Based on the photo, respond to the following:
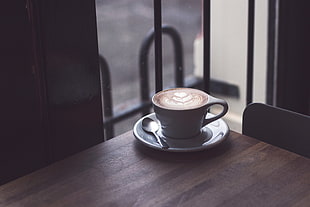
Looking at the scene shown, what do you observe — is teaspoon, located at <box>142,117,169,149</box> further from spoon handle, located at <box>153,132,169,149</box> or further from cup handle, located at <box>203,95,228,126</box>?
cup handle, located at <box>203,95,228,126</box>

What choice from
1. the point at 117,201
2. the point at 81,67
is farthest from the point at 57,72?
the point at 117,201

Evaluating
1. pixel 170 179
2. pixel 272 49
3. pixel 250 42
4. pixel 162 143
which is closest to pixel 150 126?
pixel 162 143

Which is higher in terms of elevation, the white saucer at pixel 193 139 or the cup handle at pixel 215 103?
the cup handle at pixel 215 103

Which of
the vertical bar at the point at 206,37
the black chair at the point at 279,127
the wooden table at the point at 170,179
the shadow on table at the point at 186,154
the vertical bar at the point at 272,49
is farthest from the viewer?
the vertical bar at the point at 272,49

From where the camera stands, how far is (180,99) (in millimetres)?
1111

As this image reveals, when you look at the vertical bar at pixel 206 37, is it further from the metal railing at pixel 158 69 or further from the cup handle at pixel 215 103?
the cup handle at pixel 215 103

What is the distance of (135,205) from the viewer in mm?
887

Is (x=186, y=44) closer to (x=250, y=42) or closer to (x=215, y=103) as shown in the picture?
(x=250, y=42)

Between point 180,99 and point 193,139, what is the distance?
0.09 meters

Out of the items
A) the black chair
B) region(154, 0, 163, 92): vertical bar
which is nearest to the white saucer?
the black chair

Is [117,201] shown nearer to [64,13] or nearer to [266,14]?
[64,13]

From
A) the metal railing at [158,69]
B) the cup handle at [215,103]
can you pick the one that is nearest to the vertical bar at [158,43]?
the metal railing at [158,69]

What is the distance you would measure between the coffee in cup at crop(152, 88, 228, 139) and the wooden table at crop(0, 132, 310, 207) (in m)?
0.06

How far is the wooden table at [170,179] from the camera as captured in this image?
0.90 meters
